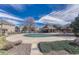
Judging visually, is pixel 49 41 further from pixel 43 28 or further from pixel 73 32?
pixel 73 32

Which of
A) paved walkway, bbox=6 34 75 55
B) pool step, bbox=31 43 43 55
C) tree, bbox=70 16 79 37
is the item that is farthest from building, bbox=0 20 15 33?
tree, bbox=70 16 79 37

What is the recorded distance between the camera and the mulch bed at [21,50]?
1582 mm

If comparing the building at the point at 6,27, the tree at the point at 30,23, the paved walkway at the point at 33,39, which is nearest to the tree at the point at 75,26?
the paved walkway at the point at 33,39

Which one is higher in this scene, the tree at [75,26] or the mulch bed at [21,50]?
the tree at [75,26]

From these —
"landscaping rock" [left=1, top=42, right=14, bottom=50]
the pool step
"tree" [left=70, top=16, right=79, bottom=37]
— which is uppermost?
"tree" [left=70, top=16, right=79, bottom=37]

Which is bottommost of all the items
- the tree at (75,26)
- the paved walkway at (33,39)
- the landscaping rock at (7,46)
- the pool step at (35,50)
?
the pool step at (35,50)

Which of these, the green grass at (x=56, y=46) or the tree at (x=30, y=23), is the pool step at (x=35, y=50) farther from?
the tree at (x=30, y=23)

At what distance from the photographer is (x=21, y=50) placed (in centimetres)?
159

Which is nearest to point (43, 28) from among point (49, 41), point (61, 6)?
point (49, 41)

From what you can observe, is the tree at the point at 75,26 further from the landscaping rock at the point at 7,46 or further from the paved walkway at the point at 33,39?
the landscaping rock at the point at 7,46

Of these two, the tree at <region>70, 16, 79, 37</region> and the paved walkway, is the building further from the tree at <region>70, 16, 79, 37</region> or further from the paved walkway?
the tree at <region>70, 16, 79, 37</region>

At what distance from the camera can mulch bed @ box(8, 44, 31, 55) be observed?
5.19 ft
